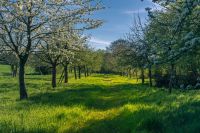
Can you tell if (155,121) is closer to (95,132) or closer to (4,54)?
(95,132)

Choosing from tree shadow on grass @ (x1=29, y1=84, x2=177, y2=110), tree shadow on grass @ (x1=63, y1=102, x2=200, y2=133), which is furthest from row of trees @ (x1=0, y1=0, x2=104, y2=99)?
tree shadow on grass @ (x1=63, y1=102, x2=200, y2=133)

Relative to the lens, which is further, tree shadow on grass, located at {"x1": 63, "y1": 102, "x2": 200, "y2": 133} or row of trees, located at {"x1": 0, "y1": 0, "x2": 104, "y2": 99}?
row of trees, located at {"x1": 0, "y1": 0, "x2": 104, "y2": 99}

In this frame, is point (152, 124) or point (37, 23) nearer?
point (152, 124)

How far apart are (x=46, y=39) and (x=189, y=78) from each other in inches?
814

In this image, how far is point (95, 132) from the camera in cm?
1314

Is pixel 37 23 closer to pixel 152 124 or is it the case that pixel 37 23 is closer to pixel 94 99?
pixel 94 99

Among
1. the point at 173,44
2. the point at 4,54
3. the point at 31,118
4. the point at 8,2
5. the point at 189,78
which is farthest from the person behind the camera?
the point at 189,78

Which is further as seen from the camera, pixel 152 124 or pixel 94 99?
pixel 94 99

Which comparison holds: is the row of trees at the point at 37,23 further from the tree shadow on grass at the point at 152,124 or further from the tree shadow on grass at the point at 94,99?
the tree shadow on grass at the point at 152,124

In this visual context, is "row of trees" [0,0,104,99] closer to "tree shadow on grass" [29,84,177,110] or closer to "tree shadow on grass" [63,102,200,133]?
"tree shadow on grass" [29,84,177,110]

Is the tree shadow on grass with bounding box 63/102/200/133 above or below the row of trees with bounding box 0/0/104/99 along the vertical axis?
below

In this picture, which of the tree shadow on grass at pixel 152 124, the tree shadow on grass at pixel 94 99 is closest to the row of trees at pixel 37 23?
the tree shadow on grass at pixel 94 99

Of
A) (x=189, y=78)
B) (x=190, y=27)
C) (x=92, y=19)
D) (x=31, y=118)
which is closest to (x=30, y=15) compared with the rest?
(x=92, y=19)

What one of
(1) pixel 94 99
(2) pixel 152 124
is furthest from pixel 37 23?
(2) pixel 152 124
